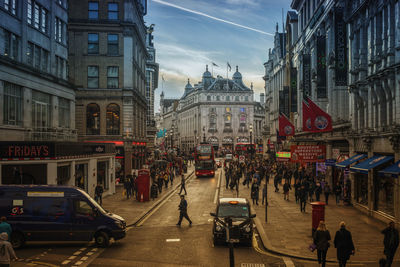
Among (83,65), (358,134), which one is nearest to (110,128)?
(83,65)

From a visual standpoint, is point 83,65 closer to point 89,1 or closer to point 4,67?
→ point 89,1

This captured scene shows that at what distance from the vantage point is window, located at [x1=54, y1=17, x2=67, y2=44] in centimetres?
3331

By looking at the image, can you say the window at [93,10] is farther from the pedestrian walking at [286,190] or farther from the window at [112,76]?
the pedestrian walking at [286,190]

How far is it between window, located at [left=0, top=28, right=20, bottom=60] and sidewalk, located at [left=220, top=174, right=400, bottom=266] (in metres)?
18.8

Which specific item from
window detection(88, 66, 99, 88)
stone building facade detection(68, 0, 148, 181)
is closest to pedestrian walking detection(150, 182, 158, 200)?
stone building facade detection(68, 0, 148, 181)

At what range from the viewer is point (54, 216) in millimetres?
15305

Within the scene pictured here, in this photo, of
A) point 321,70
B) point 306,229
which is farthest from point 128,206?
point 321,70

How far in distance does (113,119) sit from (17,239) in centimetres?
3308

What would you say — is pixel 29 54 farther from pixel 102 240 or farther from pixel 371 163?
pixel 371 163

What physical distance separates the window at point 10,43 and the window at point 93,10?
2116 cm

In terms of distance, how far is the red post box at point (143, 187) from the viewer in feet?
93.8

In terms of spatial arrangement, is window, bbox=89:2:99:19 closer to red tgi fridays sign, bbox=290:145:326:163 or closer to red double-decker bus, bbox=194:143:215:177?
red double-decker bus, bbox=194:143:215:177

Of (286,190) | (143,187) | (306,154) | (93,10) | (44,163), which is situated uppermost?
(93,10)

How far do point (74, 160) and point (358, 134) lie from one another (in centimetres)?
1854
